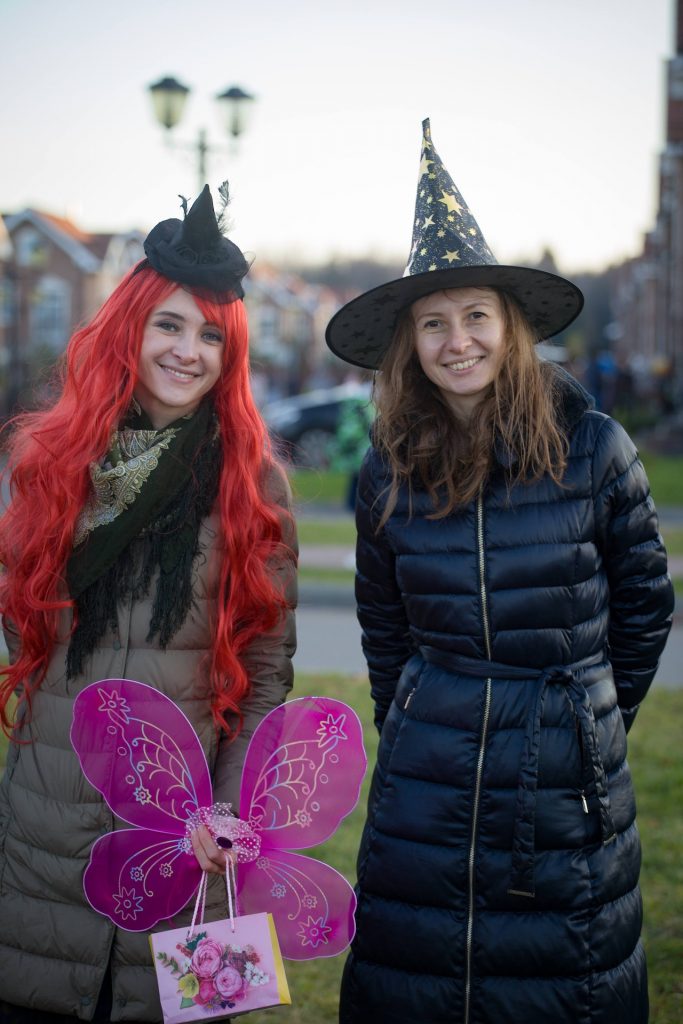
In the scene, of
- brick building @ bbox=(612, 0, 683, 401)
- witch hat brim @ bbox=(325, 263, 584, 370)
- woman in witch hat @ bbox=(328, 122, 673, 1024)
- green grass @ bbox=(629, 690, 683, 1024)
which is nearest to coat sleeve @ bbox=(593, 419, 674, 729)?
woman in witch hat @ bbox=(328, 122, 673, 1024)

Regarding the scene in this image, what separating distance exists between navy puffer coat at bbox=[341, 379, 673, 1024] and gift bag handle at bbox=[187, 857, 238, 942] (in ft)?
1.36

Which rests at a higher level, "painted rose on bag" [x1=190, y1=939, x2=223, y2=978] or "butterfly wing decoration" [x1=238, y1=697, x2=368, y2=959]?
"butterfly wing decoration" [x1=238, y1=697, x2=368, y2=959]

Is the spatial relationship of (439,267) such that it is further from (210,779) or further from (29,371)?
(29,371)

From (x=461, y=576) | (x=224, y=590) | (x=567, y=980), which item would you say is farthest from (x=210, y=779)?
(x=567, y=980)

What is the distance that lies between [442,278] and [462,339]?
0.15m

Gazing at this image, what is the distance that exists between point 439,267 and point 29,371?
3233 cm

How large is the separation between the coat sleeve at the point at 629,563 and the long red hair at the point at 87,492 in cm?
77

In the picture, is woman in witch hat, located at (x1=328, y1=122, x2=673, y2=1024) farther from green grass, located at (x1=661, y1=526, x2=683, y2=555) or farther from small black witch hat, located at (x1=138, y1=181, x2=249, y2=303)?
green grass, located at (x1=661, y1=526, x2=683, y2=555)

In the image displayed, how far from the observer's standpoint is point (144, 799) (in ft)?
6.88

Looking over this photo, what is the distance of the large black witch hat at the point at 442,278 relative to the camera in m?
2.40


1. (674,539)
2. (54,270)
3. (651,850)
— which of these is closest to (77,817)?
(651,850)

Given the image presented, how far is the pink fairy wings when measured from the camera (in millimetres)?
2047

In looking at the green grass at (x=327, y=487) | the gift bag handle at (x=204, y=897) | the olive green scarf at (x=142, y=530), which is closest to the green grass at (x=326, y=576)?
the green grass at (x=327, y=487)

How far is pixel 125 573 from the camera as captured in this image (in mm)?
2289
